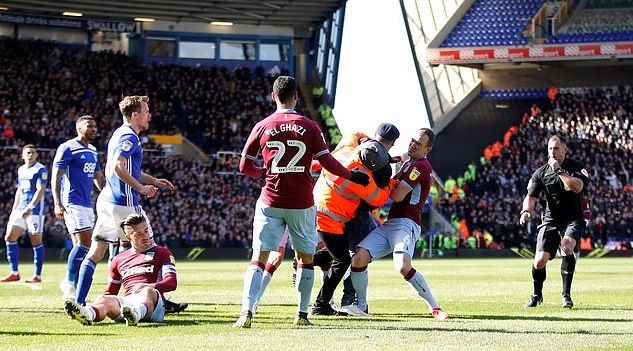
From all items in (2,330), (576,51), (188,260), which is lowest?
(188,260)

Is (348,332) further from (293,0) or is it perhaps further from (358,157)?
(293,0)

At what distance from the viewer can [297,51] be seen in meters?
62.6

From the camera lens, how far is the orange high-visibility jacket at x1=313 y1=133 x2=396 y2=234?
13711 mm

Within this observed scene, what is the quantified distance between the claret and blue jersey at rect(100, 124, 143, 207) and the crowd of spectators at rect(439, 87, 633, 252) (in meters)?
37.8

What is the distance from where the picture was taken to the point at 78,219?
50.4 ft

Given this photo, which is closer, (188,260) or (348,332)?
(348,332)

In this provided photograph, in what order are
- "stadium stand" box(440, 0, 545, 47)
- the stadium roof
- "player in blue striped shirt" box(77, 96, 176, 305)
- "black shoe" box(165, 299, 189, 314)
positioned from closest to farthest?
"player in blue striped shirt" box(77, 96, 176, 305) < "black shoe" box(165, 299, 189, 314) < the stadium roof < "stadium stand" box(440, 0, 545, 47)

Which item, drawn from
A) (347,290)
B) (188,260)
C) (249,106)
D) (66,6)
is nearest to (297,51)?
(249,106)

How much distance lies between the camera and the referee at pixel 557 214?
52.5 feet

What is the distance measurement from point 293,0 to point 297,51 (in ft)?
24.9

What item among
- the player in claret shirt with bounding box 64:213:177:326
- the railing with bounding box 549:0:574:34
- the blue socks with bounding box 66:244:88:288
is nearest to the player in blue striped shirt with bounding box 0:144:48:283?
the blue socks with bounding box 66:244:88:288

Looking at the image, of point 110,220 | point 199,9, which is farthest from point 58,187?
point 199,9

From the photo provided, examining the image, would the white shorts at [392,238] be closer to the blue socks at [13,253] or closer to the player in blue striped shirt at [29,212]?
the player in blue striped shirt at [29,212]

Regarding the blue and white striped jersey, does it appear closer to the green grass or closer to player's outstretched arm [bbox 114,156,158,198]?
the green grass
